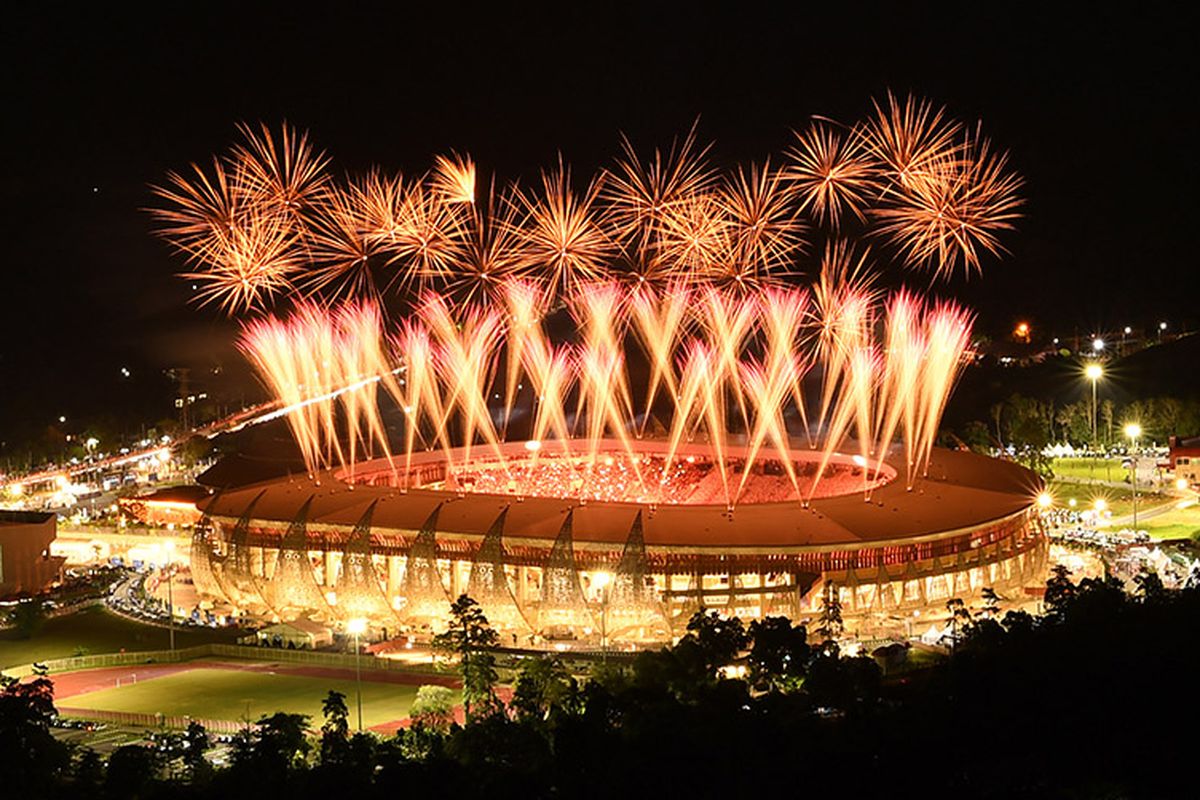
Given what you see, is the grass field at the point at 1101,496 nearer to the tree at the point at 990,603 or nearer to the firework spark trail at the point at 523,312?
the tree at the point at 990,603

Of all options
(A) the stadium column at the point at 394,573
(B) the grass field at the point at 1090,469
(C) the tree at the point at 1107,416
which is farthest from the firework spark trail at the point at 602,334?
(C) the tree at the point at 1107,416

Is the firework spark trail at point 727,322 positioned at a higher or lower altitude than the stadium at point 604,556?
higher

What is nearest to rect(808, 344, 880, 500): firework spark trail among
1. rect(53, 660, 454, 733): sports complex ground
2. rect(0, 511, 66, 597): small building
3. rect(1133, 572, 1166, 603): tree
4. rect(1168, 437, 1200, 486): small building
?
rect(1133, 572, 1166, 603): tree

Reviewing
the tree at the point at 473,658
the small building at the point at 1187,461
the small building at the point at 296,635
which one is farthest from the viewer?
the small building at the point at 1187,461

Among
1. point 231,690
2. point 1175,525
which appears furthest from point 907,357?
point 231,690

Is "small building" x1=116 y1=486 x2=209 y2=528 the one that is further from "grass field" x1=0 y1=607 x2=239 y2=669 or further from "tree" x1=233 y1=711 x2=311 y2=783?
"tree" x1=233 y1=711 x2=311 y2=783
